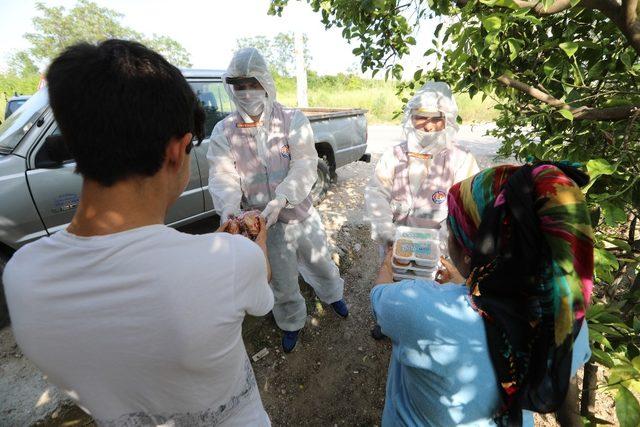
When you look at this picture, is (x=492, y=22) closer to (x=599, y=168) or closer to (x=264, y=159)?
(x=599, y=168)

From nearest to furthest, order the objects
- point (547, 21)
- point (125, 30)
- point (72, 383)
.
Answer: point (72, 383) < point (547, 21) < point (125, 30)

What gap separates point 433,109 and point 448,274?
43.1 inches

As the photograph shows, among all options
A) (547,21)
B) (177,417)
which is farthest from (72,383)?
(547,21)

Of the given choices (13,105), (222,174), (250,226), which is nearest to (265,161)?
(222,174)

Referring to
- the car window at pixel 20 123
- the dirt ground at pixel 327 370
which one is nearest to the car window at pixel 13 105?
the car window at pixel 20 123

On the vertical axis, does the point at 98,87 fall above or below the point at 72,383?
above

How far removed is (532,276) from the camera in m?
0.90

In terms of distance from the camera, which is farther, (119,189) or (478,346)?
(478,346)

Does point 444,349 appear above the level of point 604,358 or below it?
above

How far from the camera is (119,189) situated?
77 centimetres

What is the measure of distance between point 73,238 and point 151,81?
1.33 ft

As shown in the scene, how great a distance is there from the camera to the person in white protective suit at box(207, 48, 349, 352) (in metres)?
2.28

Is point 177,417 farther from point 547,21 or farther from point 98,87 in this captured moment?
point 547,21

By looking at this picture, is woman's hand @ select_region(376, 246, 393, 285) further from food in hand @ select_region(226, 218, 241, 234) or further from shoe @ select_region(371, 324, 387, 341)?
shoe @ select_region(371, 324, 387, 341)
